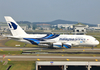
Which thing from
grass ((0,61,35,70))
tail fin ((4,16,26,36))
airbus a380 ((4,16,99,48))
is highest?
tail fin ((4,16,26,36))

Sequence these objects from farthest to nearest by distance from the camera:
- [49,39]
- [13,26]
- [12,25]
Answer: [49,39]
[13,26]
[12,25]

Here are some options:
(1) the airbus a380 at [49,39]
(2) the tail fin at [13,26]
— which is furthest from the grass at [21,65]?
(2) the tail fin at [13,26]

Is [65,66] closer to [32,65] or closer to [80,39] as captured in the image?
[32,65]

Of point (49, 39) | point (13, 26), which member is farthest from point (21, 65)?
point (13, 26)

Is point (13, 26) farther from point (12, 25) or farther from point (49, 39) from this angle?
point (49, 39)

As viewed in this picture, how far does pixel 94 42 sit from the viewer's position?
50.2 m

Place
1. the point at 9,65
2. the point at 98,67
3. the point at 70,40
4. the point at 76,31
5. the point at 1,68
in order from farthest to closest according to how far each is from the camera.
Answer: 1. the point at 76,31
2. the point at 70,40
3. the point at 9,65
4. the point at 1,68
5. the point at 98,67

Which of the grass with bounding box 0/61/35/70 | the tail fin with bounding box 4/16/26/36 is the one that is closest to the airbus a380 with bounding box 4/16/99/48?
the tail fin with bounding box 4/16/26/36

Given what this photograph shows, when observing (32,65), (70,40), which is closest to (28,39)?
(70,40)

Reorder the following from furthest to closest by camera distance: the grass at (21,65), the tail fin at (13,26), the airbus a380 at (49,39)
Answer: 1. the airbus a380 at (49,39)
2. the tail fin at (13,26)
3. the grass at (21,65)

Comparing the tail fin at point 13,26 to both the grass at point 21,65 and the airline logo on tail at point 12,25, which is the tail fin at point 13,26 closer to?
the airline logo on tail at point 12,25

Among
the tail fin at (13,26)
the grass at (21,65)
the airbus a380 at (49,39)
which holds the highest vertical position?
the tail fin at (13,26)

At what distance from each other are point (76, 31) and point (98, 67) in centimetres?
9082

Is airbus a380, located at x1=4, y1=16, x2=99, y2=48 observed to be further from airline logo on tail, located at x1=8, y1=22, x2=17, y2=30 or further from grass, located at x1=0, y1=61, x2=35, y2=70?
grass, located at x1=0, y1=61, x2=35, y2=70
